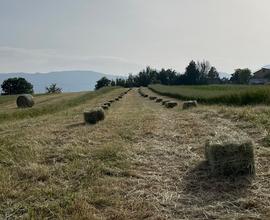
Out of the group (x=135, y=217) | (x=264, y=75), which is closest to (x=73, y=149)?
(x=135, y=217)

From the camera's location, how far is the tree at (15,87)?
4734 inches

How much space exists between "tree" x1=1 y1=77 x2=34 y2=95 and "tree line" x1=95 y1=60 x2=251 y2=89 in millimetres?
39721

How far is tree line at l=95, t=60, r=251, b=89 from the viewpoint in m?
142

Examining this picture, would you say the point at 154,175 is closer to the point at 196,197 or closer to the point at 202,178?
the point at 202,178

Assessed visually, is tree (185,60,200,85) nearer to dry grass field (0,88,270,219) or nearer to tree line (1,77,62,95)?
tree line (1,77,62,95)

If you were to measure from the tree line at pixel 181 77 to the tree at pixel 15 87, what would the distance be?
39721 millimetres

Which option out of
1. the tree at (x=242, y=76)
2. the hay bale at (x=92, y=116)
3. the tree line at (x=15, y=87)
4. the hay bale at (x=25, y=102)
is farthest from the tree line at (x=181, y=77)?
the hay bale at (x=92, y=116)

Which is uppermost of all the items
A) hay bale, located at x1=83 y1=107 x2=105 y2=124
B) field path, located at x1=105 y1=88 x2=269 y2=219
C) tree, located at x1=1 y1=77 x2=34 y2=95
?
hay bale, located at x1=83 y1=107 x2=105 y2=124

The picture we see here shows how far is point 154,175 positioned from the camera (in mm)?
8414

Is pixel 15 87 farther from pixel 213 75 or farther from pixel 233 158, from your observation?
pixel 233 158

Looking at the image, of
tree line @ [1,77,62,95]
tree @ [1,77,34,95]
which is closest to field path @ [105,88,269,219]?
tree line @ [1,77,62,95]

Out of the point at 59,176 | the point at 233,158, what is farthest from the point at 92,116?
the point at 233,158

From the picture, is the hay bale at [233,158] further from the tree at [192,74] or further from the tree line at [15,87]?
the tree at [192,74]

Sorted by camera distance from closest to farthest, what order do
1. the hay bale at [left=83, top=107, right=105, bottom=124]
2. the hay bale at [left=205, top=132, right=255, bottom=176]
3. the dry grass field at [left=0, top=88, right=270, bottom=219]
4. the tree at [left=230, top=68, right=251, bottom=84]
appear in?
the dry grass field at [left=0, top=88, right=270, bottom=219] < the hay bale at [left=205, top=132, right=255, bottom=176] < the hay bale at [left=83, top=107, right=105, bottom=124] < the tree at [left=230, top=68, right=251, bottom=84]
